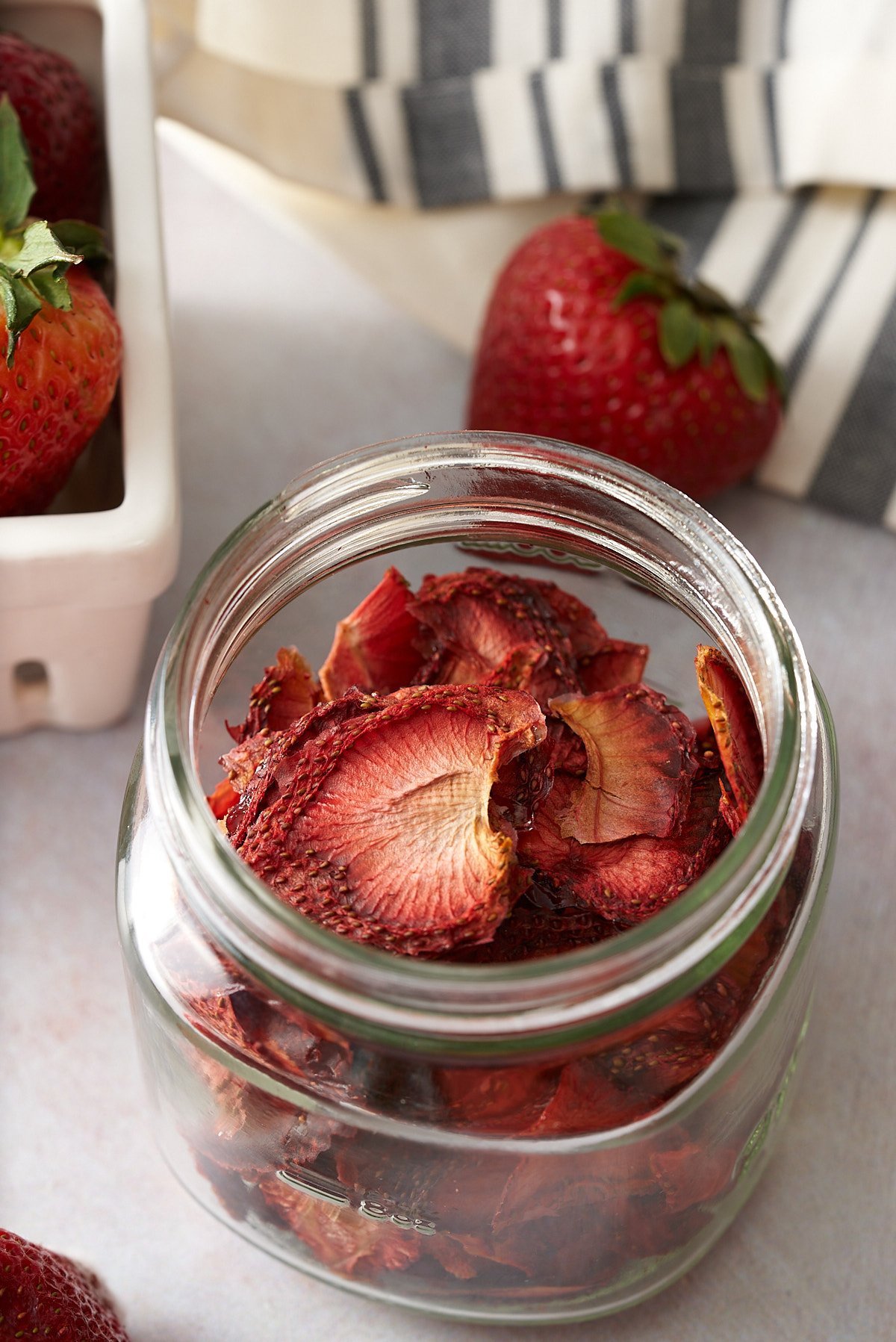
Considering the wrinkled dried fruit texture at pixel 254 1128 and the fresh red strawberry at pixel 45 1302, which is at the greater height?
the wrinkled dried fruit texture at pixel 254 1128

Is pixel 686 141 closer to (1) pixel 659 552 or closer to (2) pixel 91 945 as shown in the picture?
(1) pixel 659 552

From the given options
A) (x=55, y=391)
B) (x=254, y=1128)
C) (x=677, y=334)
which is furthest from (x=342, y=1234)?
(x=677, y=334)

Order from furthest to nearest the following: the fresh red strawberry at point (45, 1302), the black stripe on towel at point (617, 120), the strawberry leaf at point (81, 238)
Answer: the black stripe on towel at point (617, 120) → the strawberry leaf at point (81, 238) → the fresh red strawberry at point (45, 1302)

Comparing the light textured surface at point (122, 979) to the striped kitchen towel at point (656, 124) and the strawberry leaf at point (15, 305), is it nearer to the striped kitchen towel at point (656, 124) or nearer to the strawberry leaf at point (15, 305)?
the striped kitchen towel at point (656, 124)

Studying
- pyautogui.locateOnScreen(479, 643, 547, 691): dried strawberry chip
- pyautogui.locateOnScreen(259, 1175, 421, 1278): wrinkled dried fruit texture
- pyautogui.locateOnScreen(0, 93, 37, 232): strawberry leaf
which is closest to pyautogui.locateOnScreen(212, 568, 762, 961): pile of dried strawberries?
pyautogui.locateOnScreen(479, 643, 547, 691): dried strawberry chip

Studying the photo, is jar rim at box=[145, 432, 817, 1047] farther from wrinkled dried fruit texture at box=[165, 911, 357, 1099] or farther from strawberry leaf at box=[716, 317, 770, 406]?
strawberry leaf at box=[716, 317, 770, 406]

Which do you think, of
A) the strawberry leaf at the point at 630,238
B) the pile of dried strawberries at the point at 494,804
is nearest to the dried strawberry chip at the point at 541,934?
the pile of dried strawberries at the point at 494,804
